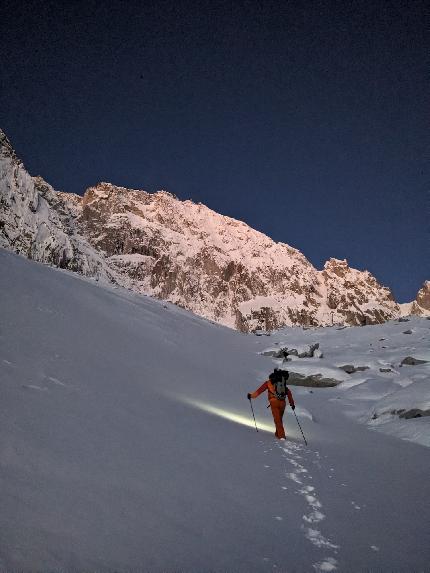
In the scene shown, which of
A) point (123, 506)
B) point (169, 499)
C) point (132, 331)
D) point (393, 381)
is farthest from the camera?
point (132, 331)

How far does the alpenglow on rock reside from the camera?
144 m

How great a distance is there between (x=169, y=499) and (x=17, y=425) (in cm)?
159

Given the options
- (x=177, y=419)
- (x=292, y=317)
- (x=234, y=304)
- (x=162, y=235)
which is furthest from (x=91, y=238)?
(x=177, y=419)

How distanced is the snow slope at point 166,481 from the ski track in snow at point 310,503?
0.07 ft

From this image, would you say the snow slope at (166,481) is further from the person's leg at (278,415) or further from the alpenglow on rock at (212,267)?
the alpenglow on rock at (212,267)

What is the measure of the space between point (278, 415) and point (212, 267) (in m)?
149

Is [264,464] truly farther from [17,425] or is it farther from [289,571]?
[17,425]

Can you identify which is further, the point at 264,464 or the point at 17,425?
the point at 264,464

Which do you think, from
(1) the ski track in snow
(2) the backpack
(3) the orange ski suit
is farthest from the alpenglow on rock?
(1) the ski track in snow

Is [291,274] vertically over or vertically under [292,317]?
over

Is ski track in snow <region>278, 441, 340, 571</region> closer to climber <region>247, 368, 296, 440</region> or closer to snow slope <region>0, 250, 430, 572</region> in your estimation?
snow slope <region>0, 250, 430, 572</region>

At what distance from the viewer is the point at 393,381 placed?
16.1m

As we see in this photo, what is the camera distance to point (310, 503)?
4.34m

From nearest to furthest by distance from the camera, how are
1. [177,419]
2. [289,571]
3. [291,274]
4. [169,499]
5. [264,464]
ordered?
[289,571] < [169,499] < [264,464] < [177,419] < [291,274]
